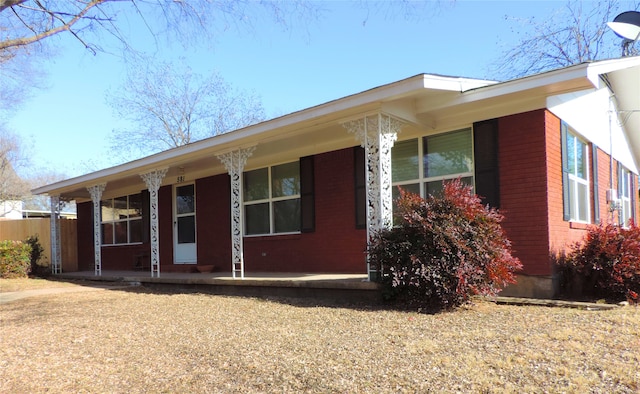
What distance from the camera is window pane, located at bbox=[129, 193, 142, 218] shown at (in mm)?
15336

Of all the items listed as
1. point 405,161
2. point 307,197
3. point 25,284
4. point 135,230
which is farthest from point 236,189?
point 135,230

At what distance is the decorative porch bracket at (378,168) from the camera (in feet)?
23.6

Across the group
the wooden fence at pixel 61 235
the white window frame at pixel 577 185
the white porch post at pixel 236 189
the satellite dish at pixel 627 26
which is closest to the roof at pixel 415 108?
the white porch post at pixel 236 189

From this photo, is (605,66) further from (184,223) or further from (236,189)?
(184,223)

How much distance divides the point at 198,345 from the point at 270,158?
6359mm

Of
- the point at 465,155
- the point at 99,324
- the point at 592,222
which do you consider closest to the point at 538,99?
the point at 465,155

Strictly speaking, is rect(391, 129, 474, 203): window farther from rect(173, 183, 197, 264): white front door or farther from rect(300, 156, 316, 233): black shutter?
rect(173, 183, 197, 264): white front door

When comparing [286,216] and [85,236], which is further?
[85,236]

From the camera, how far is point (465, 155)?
26.2ft

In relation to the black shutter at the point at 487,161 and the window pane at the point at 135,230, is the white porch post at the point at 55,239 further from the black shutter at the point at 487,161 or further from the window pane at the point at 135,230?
the black shutter at the point at 487,161

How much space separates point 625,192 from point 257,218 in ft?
31.4

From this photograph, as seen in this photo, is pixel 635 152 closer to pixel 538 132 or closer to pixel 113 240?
pixel 538 132

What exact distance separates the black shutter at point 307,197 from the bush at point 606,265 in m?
4.81

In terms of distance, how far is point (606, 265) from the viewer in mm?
6754
